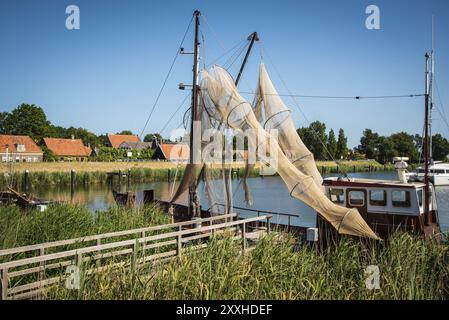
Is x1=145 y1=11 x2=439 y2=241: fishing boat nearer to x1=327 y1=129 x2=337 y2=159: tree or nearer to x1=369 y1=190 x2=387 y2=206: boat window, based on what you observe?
x1=369 y1=190 x2=387 y2=206: boat window

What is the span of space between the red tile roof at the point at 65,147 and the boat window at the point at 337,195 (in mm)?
66543

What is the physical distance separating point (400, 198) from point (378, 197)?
62 centimetres

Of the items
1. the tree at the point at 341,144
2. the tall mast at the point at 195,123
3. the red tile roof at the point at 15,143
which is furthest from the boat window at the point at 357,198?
the tree at the point at 341,144

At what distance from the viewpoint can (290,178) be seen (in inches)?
395

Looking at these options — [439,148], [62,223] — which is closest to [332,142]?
[439,148]

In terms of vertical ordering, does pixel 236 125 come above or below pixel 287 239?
above

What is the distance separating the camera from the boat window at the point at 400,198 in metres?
11.4

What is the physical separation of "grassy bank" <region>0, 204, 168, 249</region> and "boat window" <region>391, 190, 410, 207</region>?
746 centimetres

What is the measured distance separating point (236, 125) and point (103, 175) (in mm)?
38587

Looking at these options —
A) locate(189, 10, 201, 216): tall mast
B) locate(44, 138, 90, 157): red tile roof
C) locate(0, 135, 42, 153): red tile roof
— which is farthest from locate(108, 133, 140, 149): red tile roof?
locate(189, 10, 201, 216): tall mast

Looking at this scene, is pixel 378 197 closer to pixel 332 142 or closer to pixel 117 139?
pixel 332 142

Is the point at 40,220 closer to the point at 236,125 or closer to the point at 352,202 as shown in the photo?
the point at 236,125
